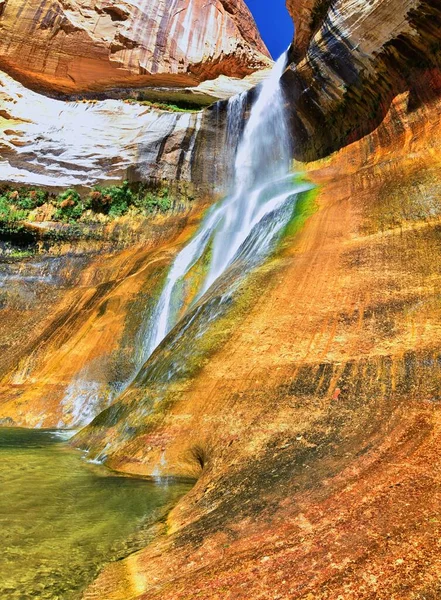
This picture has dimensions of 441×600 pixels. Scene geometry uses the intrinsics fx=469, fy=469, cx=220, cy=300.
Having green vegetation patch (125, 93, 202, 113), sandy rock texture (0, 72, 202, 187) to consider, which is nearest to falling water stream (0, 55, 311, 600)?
sandy rock texture (0, 72, 202, 187)

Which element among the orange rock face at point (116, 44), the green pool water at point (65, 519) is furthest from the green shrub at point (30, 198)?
the green pool water at point (65, 519)

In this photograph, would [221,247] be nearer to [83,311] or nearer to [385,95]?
[83,311]

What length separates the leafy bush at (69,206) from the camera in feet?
65.4

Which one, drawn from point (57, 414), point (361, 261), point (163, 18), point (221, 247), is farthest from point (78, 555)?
point (163, 18)

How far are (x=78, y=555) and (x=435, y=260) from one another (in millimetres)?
6180

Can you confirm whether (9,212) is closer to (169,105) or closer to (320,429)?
(169,105)

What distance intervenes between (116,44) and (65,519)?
87.3 feet

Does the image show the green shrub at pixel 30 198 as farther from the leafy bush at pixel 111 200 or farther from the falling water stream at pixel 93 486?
the falling water stream at pixel 93 486

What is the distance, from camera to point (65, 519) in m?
4.06

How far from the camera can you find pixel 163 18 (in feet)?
90.3

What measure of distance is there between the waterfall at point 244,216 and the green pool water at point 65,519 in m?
4.79

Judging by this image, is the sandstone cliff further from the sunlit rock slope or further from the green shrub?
the green shrub

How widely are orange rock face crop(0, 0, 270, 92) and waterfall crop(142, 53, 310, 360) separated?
7.99 m

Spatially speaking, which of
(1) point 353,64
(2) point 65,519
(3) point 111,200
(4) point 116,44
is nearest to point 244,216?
(1) point 353,64
